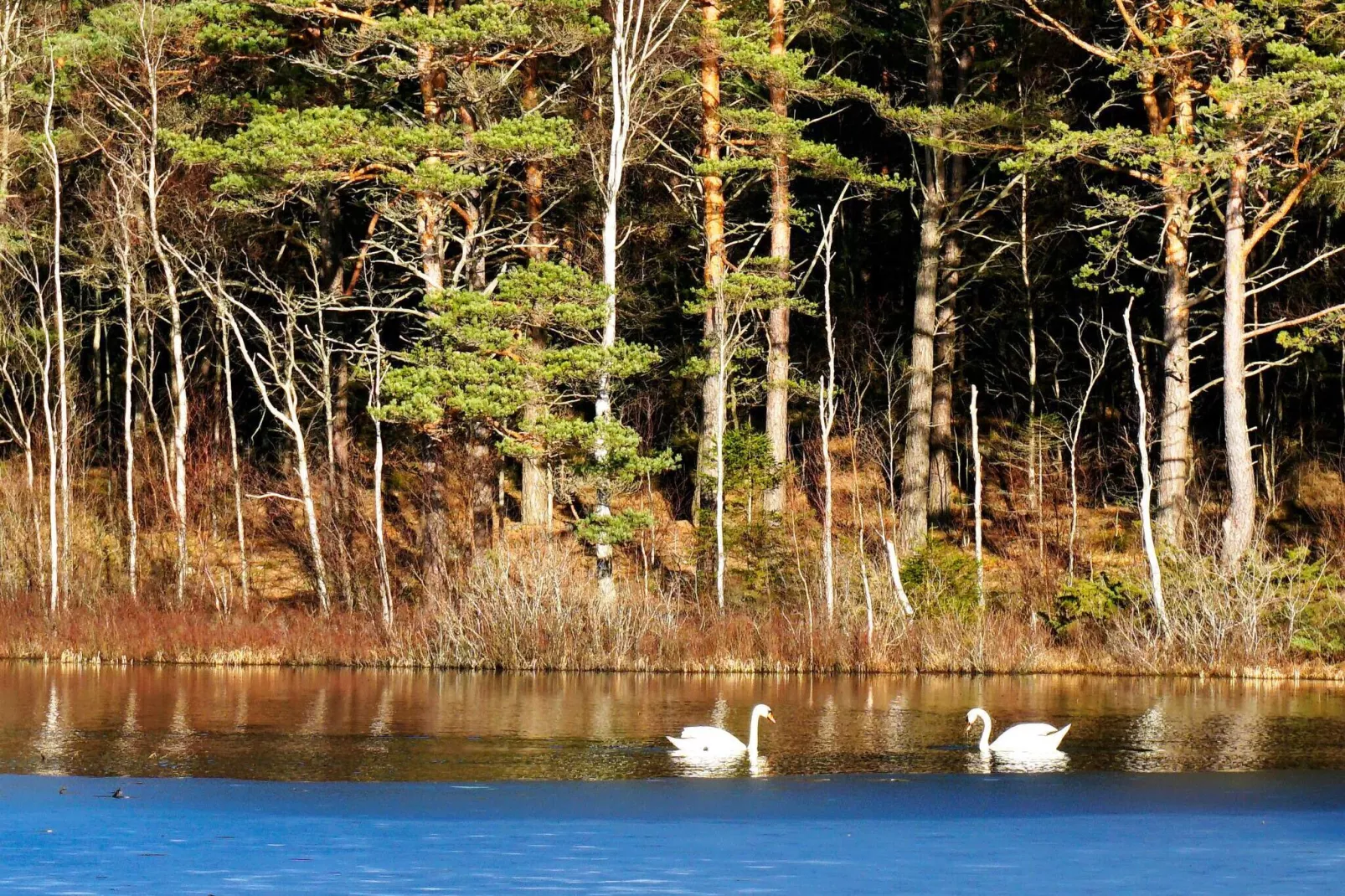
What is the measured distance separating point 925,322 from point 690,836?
21.7 metres

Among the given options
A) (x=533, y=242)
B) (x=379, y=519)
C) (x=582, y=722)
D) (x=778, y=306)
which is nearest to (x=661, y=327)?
(x=533, y=242)

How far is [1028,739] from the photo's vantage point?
16.3m

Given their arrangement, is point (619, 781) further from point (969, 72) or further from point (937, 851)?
point (969, 72)

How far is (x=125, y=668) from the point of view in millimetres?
25562

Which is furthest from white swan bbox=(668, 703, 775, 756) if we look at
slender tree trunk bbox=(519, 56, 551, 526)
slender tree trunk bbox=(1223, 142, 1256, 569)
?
slender tree trunk bbox=(1223, 142, 1256, 569)

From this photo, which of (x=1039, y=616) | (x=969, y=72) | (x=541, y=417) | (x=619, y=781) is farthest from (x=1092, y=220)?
(x=619, y=781)

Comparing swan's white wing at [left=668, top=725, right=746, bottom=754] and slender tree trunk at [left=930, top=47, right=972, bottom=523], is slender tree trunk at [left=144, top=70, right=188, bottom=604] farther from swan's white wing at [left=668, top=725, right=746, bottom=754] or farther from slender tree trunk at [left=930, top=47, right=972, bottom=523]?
swan's white wing at [left=668, top=725, right=746, bottom=754]

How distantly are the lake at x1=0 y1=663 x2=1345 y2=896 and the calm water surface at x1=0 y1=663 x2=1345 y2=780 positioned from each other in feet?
0.22

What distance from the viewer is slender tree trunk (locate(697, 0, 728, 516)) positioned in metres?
28.6

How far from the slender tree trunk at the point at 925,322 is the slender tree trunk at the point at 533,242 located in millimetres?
6763

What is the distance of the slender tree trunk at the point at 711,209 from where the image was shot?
28641 mm

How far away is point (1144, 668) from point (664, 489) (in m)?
15.5

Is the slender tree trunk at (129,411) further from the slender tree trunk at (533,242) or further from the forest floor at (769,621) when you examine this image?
the slender tree trunk at (533,242)

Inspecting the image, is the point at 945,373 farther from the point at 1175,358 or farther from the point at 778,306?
the point at 1175,358
